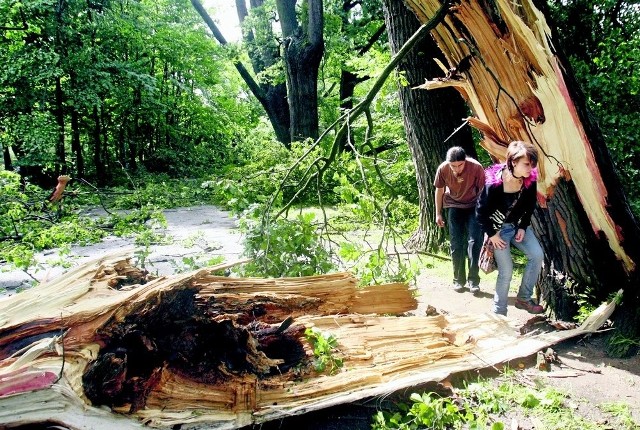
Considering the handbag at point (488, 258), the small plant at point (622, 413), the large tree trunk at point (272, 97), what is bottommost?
the small plant at point (622, 413)

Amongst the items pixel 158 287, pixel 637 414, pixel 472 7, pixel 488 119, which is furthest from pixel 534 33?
pixel 158 287

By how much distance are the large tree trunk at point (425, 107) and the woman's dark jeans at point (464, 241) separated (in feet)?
3.87

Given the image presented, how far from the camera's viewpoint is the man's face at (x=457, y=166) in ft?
14.2

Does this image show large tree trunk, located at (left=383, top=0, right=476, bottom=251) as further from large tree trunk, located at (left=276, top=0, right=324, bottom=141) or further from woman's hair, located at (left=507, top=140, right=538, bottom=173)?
large tree trunk, located at (left=276, top=0, right=324, bottom=141)

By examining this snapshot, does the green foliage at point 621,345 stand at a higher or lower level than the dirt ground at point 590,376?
higher

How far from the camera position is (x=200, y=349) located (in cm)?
248

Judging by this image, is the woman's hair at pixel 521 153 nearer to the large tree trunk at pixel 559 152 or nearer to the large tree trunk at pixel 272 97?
the large tree trunk at pixel 559 152

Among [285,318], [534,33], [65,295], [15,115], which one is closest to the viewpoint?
[65,295]

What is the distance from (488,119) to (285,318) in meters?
2.54

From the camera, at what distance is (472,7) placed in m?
3.54

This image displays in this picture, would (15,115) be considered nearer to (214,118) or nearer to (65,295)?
(214,118)

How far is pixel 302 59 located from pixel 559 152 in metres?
8.74

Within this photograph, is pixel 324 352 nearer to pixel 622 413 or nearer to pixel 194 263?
pixel 194 263

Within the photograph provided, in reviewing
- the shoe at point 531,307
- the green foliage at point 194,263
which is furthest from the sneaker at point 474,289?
the green foliage at point 194,263
